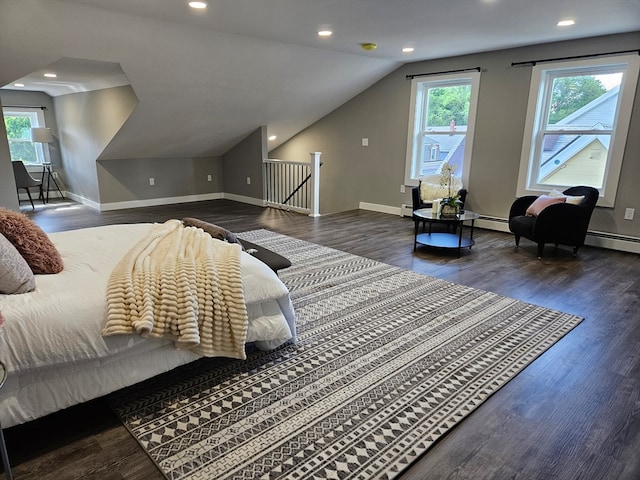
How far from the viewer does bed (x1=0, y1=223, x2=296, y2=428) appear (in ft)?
5.22

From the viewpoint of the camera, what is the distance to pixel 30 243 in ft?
6.62

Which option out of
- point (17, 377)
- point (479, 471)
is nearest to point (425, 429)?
point (479, 471)

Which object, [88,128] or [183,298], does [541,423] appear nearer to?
[183,298]

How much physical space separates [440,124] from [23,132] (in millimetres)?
7616

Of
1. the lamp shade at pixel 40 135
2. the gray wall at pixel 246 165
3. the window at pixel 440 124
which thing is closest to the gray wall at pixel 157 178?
the gray wall at pixel 246 165

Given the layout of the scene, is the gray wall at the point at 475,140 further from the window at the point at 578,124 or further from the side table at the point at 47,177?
the side table at the point at 47,177

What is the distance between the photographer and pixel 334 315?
2943mm

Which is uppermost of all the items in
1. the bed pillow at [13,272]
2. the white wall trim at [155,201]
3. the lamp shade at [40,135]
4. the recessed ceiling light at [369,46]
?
the recessed ceiling light at [369,46]

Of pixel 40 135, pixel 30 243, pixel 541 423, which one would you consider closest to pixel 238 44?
pixel 30 243

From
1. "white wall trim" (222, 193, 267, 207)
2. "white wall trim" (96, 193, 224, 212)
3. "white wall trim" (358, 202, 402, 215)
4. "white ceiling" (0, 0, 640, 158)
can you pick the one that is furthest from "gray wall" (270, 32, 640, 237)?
"white wall trim" (96, 193, 224, 212)

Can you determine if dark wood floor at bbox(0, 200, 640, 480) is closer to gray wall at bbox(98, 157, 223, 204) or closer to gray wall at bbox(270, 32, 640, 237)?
gray wall at bbox(270, 32, 640, 237)

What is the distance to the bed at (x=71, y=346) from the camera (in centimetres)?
159

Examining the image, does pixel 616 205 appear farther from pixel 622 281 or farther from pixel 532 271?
pixel 532 271

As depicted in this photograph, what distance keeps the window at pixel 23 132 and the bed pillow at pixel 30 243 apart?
7061 millimetres
